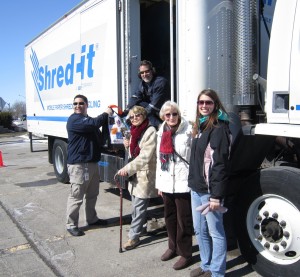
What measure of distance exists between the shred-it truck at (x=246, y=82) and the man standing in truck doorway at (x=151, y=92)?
192mm

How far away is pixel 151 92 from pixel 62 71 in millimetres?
3271

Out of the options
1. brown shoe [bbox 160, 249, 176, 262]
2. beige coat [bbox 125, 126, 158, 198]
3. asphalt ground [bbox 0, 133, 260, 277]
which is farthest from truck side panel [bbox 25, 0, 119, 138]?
brown shoe [bbox 160, 249, 176, 262]

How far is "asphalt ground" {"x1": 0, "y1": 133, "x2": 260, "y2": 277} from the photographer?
3.94m

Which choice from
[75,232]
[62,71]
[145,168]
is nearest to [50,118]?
[62,71]

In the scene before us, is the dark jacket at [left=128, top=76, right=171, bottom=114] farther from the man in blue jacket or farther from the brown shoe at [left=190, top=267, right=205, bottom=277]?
the brown shoe at [left=190, top=267, right=205, bottom=277]

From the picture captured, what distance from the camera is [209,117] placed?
3.29m

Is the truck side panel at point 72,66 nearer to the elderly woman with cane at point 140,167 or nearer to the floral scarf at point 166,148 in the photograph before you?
the elderly woman with cane at point 140,167

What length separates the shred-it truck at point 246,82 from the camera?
10.5ft

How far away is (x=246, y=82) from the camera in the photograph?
12.8ft

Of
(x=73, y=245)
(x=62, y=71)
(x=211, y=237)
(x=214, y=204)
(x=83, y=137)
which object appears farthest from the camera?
(x=62, y=71)

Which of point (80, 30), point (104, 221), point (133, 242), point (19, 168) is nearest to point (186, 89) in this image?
point (133, 242)

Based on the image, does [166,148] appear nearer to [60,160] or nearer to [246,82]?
[246,82]

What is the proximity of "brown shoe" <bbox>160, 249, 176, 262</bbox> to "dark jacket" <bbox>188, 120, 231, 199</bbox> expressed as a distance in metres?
1.07

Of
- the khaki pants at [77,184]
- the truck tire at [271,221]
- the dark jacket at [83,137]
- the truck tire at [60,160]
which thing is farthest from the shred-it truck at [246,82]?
the truck tire at [60,160]
